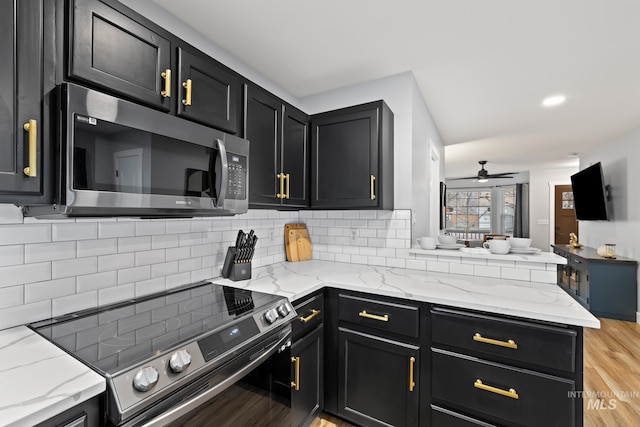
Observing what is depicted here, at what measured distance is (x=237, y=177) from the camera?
5.10 feet

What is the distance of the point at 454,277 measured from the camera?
2033mm

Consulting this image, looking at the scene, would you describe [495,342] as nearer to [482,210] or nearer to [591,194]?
[591,194]

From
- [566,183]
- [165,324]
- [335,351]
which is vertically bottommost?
[335,351]

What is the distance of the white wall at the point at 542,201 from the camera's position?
7.18 meters

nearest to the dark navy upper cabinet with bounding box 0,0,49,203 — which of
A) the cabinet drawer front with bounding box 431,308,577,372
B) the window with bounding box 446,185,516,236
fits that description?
the cabinet drawer front with bounding box 431,308,577,372

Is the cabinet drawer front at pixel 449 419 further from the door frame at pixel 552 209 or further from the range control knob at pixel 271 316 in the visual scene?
the door frame at pixel 552 209

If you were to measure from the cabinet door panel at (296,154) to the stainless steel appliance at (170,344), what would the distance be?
2.99 ft

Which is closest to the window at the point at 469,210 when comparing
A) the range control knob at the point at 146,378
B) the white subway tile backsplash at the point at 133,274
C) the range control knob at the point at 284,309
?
the range control knob at the point at 284,309

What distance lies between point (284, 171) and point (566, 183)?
26.0 feet

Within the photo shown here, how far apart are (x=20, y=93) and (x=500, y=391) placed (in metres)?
2.21

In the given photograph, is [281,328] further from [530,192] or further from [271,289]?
[530,192]

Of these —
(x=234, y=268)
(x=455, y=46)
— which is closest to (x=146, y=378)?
(x=234, y=268)

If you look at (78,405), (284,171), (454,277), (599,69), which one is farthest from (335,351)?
(599,69)

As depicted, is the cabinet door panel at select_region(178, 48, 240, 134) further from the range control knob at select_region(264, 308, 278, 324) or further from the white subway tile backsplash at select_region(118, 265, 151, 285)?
the range control knob at select_region(264, 308, 278, 324)
